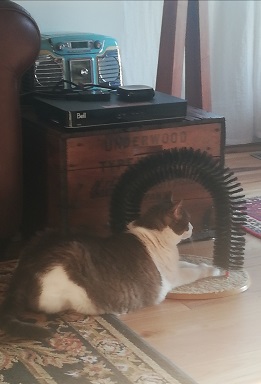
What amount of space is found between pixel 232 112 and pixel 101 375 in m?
1.86

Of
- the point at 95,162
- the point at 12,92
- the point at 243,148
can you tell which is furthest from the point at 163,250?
the point at 243,148

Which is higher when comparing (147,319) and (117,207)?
(117,207)

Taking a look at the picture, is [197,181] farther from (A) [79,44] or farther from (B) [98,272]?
(A) [79,44]

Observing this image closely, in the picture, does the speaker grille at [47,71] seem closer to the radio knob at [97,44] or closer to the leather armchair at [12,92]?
the radio knob at [97,44]

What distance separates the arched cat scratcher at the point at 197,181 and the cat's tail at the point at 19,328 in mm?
400

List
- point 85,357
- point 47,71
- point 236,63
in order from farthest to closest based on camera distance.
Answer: point 236,63 < point 47,71 < point 85,357

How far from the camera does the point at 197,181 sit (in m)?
1.80

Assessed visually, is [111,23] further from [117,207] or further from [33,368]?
[33,368]

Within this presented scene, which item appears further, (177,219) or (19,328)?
(177,219)

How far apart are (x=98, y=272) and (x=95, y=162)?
1.23ft

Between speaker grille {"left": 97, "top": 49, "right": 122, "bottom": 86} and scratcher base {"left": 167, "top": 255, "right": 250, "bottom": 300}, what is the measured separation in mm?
893

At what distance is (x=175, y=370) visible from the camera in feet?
4.56

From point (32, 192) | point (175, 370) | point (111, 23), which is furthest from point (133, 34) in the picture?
point (175, 370)

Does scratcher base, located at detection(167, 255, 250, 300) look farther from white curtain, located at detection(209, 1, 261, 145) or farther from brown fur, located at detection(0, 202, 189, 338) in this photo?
white curtain, located at detection(209, 1, 261, 145)
